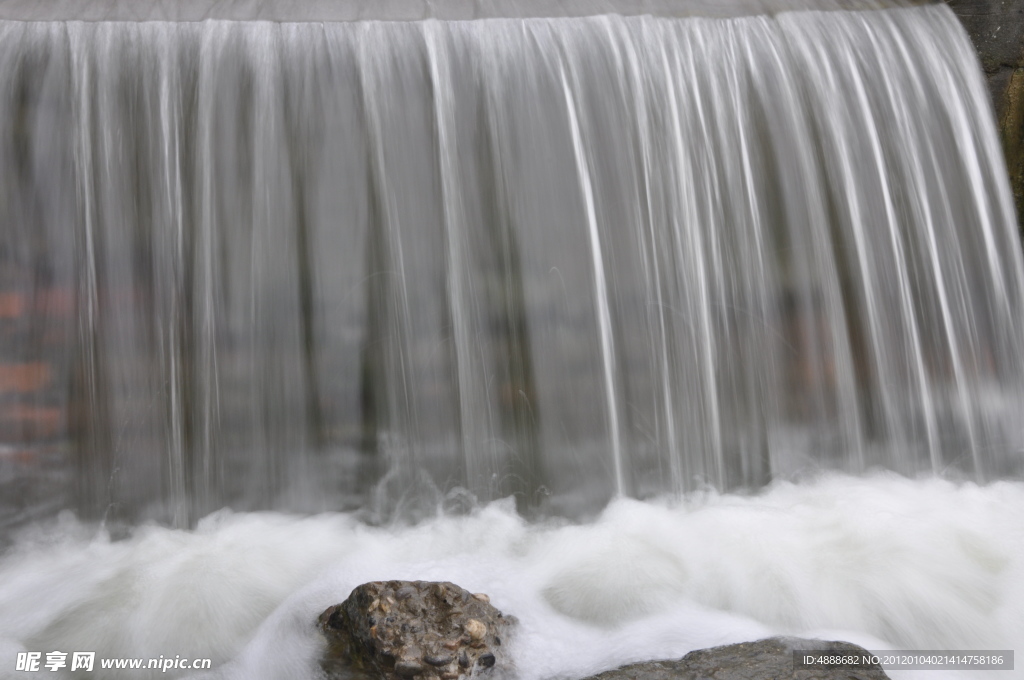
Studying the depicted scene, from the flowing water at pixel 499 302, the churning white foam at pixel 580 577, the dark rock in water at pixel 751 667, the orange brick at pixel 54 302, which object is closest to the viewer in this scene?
the dark rock in water at pixel 751 667

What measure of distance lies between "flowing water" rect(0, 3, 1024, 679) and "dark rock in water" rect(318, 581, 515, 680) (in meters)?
0.88

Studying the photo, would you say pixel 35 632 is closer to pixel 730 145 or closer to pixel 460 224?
pixel 460 224

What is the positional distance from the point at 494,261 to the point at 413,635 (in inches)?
105

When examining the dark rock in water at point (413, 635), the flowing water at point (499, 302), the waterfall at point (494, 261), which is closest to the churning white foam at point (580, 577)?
the flowing water at point (499, 302)

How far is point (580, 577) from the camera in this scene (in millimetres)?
3951

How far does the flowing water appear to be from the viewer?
463cm

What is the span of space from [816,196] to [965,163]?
3.71ft

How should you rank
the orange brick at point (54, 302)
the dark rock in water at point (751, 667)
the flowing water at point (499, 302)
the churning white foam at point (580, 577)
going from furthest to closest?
the orange brick at point (54, 302), the flowing water at point (499, 302), the churning white foam at point (580, 577), the dark rock in water at point (751, 667)

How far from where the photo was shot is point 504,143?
5246 mm

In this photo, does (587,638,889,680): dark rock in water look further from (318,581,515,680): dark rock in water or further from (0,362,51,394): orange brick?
(0,362,51,394): orange brick

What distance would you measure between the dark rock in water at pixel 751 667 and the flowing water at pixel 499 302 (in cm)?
93

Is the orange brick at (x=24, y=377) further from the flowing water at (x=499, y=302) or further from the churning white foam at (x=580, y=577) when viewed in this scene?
the churning white foam at (x=580, y=577)

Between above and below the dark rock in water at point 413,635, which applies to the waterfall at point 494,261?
above

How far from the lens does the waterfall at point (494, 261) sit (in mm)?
4805
